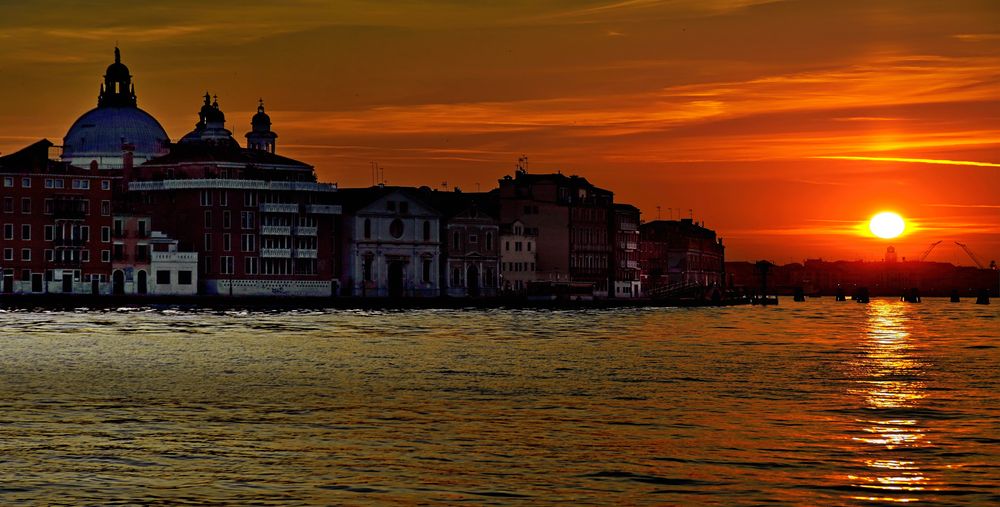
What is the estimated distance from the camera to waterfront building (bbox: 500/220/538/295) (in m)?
163

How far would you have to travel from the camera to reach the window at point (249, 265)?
469 feet

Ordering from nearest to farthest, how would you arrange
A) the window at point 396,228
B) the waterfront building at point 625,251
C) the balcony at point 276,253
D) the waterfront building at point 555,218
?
the balcony at point 276,253 → the window at point 396,228 → the waterfront building at point 555,218 → the waterfront building at point 625,251

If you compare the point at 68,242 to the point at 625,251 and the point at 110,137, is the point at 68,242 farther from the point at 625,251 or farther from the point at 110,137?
the point at 625,251

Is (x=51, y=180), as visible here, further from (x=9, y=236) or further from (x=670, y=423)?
(x=670, y=423)

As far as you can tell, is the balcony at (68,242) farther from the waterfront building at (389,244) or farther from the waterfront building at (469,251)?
the waterfront building at (469,251)

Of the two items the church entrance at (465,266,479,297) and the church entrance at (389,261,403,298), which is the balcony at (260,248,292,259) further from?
the church entrance at (465,266,479,297)

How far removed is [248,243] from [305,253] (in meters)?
5.06

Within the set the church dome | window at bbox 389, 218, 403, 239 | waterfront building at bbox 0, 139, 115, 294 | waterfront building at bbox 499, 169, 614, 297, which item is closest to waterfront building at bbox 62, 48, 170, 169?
the church dome

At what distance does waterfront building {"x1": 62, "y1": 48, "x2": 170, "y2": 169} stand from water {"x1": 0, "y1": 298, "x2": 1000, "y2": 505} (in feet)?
290

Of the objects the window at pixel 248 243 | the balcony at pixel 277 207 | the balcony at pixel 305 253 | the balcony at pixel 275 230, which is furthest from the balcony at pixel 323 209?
the window at pixel 248 243

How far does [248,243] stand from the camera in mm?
143875

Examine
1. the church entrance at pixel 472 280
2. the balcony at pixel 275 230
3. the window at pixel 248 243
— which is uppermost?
the balcony at pixel 275 230

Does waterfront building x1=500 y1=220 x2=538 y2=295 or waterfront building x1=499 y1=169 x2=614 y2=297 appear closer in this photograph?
waterfront building x1=500 y1=220 x2=538 y2=295

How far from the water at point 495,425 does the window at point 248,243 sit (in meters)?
73.9
